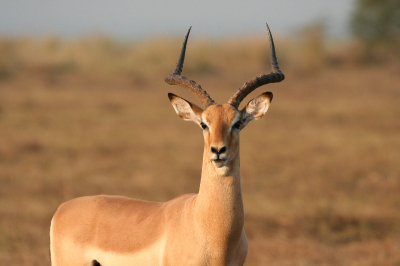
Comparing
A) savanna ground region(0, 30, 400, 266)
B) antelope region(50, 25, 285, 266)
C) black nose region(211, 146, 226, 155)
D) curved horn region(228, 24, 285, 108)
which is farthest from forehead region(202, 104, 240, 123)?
savanna ground region(0, 30, 400, 266)

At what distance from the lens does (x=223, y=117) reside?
497 cm

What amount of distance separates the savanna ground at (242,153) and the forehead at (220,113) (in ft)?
14.0

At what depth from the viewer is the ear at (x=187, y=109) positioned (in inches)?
209

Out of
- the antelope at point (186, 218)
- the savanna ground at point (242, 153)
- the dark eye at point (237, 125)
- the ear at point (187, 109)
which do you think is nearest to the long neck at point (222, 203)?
the antelope at point (186, 218)

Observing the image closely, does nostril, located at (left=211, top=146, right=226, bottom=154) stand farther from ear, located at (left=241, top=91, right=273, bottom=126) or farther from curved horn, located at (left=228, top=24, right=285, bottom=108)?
ear, located at (left=241, top=91, right=273, bottom=126)

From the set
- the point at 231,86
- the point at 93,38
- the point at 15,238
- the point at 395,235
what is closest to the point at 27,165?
the point at 15,238

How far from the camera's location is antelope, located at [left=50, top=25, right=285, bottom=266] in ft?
16.3

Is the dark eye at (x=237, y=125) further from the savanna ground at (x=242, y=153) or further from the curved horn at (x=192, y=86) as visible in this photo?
the savanna ground at (x=242, y=153)

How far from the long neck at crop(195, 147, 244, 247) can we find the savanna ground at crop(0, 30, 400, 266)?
12.8ft

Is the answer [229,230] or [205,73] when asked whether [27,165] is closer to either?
[229,230]

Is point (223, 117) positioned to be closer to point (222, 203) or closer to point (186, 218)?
point (222, 203)

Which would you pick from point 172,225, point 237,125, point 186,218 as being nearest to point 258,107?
point 237,125

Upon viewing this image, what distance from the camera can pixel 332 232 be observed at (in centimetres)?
1046

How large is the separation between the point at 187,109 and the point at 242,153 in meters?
11.1
